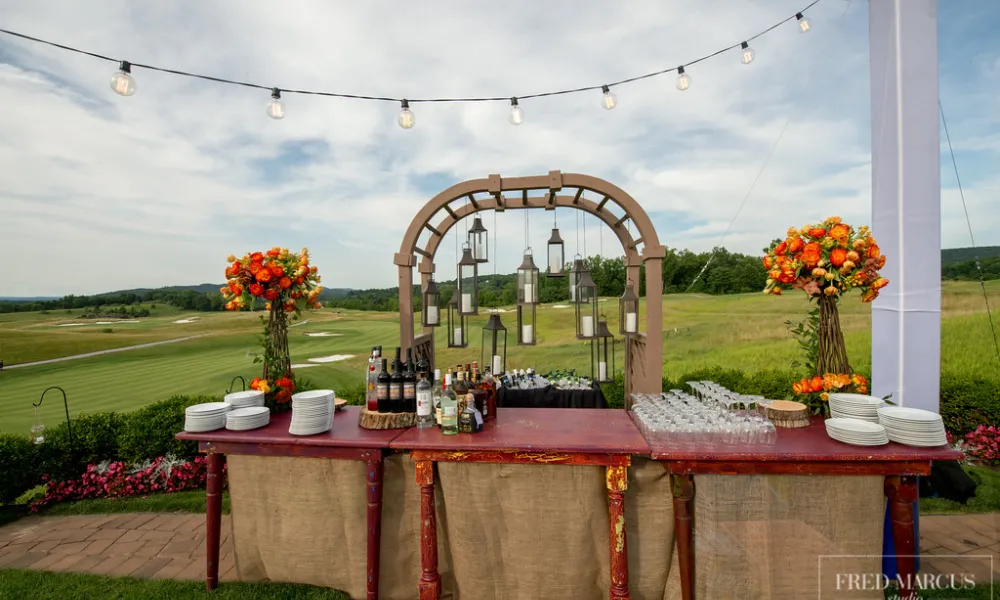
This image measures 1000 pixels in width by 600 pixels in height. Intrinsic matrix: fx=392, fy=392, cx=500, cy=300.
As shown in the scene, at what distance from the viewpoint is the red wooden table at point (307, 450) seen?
6.90ft

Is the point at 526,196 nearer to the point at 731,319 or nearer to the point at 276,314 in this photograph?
the point at 276,314

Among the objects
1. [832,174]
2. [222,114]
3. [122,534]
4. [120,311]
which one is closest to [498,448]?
[122,534]

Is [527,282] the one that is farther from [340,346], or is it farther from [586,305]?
[340,346]

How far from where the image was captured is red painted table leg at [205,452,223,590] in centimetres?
233

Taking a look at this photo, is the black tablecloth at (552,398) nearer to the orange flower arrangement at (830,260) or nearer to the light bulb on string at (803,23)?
the orange flower arrangement at (830,260)

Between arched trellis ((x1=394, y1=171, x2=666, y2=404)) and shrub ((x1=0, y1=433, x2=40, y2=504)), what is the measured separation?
3617 mm

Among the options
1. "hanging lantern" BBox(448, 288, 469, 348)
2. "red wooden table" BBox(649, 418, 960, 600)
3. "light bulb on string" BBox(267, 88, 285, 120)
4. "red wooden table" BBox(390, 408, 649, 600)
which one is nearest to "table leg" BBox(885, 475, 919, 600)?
"red wooden table" BBox(649, 418, 960, 600)

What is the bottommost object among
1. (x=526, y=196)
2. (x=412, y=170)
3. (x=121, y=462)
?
(x=121, y=462)

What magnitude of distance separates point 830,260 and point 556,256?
1746 mm

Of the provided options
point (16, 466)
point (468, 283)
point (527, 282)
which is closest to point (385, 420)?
point (468, 283)

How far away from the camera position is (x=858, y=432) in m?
1.89

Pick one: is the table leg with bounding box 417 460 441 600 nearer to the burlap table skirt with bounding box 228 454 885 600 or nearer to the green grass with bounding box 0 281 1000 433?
the burlap table skirt with bounding box 228 454 885 600

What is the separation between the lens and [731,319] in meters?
7.45

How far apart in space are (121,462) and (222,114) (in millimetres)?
4174
